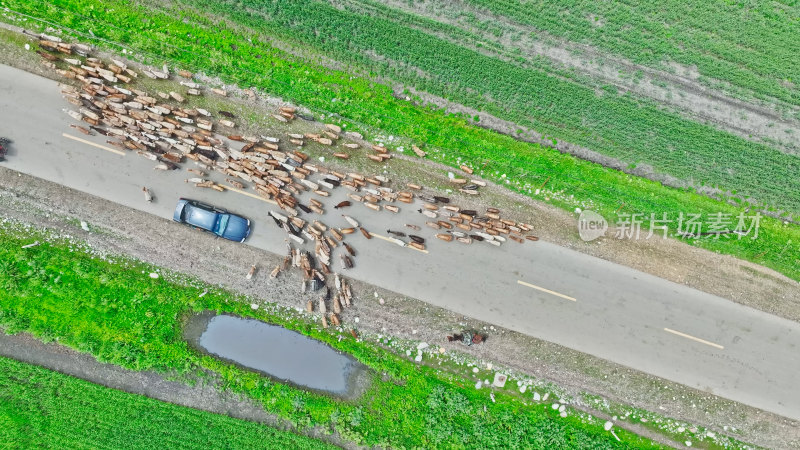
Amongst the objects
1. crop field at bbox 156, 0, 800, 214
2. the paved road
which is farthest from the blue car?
crop field at bbox 156, 0, 800, 214

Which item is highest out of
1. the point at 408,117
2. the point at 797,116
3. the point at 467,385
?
the point at 797,116

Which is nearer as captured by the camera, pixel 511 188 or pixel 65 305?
pixel 65 305

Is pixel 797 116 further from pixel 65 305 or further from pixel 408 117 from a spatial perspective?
pixel 65 305

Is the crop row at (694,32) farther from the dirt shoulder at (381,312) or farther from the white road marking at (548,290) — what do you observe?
the dirt shoulder at (381,312)

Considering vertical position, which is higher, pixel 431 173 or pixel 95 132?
pixel 431 173

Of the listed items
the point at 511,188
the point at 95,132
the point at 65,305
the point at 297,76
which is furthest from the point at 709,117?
the point at 65,305

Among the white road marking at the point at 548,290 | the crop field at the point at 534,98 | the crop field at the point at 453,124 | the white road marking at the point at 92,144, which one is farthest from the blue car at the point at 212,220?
the white road marking at the point at 548,290

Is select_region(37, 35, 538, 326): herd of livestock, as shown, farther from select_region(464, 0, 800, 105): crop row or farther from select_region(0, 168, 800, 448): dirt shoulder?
select_region(464, 0, 800, 105): crop row
